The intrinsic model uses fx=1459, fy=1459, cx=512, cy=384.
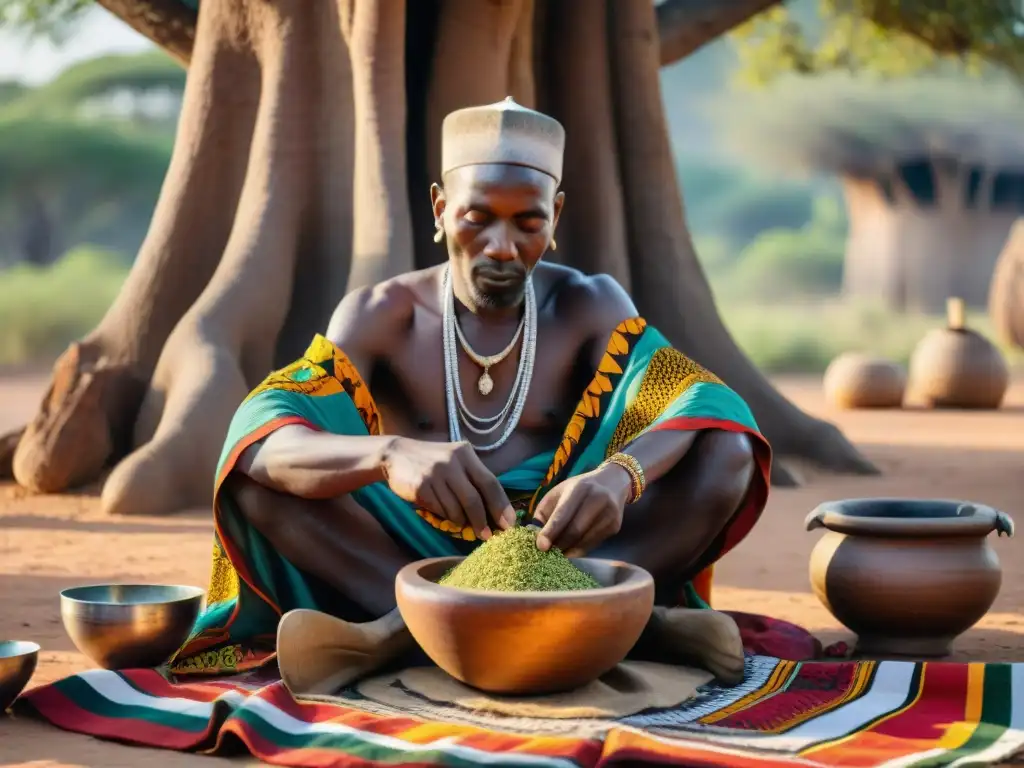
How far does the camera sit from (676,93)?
180ft

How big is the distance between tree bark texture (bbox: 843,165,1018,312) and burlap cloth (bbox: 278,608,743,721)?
2469 centimetres

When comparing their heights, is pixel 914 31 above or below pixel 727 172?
below

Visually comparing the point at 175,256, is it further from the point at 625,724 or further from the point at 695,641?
the point at 625,724

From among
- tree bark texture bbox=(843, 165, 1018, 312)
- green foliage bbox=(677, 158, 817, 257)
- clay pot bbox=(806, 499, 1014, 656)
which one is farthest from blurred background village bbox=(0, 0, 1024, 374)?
clay pot bbox=(806, 499, 1014, 656)

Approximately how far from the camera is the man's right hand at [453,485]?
10.4ft

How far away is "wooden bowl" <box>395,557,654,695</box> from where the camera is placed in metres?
2.99

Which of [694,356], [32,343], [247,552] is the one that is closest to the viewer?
[247,552]

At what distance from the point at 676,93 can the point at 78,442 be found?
49.3 metres

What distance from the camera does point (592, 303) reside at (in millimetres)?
3977

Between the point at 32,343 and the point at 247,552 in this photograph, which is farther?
the point at 32,343

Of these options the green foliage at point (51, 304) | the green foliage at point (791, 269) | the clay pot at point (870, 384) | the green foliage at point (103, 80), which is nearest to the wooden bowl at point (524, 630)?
the clay pot at point (870, 384)

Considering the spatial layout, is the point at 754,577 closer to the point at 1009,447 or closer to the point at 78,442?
the point at 78,442

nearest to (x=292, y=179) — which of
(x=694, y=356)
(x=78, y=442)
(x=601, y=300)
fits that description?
(x=78, y=442)

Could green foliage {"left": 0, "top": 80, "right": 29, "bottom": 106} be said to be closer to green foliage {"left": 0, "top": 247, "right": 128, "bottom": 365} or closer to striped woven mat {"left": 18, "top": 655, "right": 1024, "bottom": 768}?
green foliage {"left": 0, "top": 247, "right": 128, "bottom": 365}
